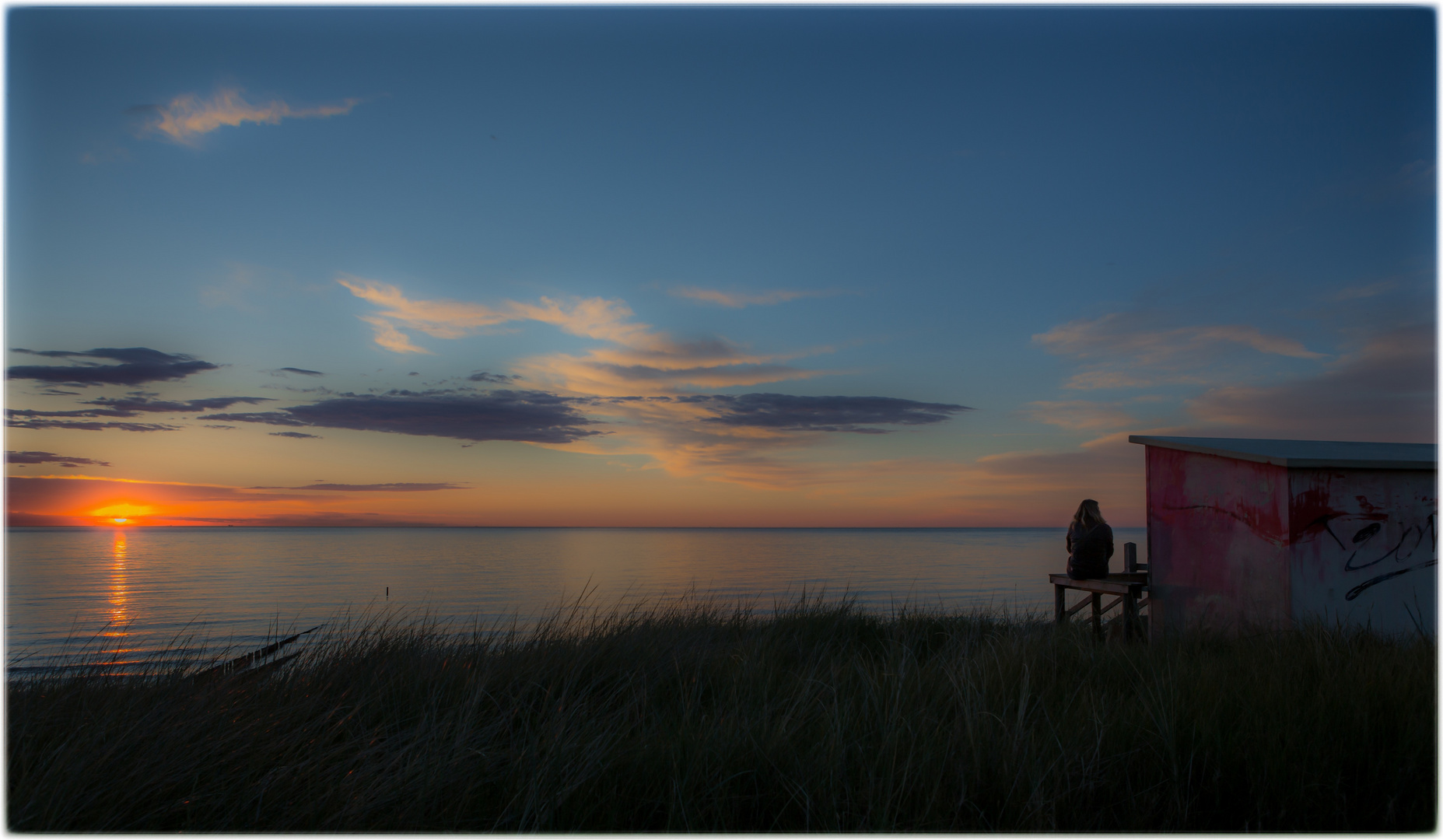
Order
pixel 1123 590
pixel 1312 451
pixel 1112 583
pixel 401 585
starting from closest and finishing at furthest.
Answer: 1. pixel 1312 451
2. pixel 1123 590
3. pixel 1112 583
4. pixel 401 585

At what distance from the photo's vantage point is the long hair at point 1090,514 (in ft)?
33.4

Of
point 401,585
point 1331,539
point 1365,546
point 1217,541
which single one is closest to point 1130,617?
point 1217,541

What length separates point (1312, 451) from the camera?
805 centimetres

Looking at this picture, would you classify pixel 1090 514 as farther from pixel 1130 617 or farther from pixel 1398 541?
pixel 1398 541

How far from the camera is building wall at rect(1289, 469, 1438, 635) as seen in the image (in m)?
7.39

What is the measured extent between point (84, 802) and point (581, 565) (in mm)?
48618

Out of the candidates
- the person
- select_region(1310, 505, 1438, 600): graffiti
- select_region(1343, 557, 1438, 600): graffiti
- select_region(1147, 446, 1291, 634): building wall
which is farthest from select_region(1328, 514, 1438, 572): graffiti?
the person

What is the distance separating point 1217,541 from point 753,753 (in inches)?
286

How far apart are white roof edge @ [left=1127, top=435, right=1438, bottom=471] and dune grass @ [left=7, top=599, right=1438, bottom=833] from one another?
2.55m

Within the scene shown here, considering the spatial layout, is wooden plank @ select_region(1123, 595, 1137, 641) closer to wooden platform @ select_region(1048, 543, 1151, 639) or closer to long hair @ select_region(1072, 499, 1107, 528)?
wooden platform @ select_region(1048, 543, 1151, 639)

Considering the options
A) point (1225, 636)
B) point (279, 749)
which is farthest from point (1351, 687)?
point (279, 749)

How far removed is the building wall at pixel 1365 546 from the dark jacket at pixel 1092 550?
2608 millimetres

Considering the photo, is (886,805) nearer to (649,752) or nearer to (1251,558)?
(649,752)

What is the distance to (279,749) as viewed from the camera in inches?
163
